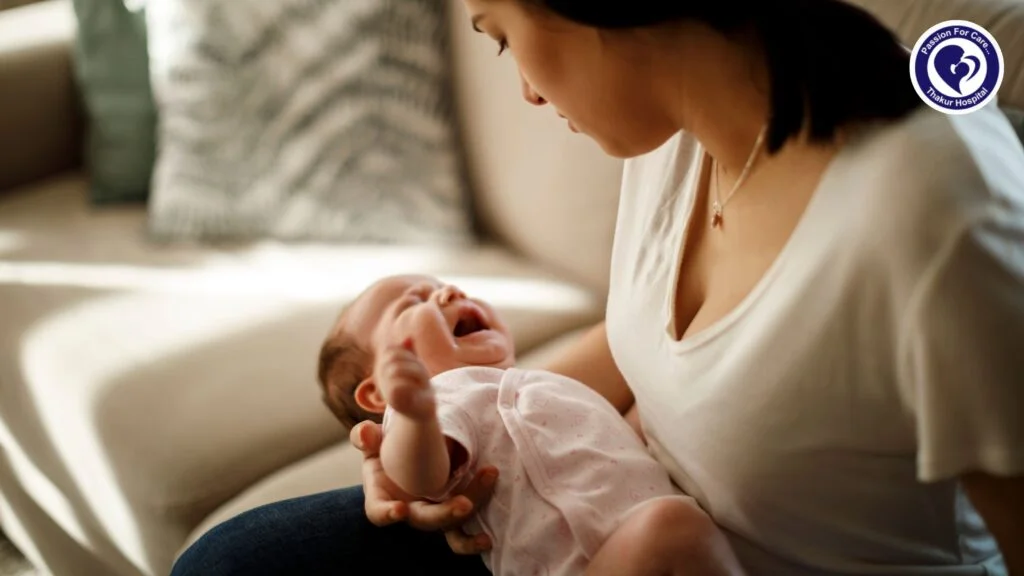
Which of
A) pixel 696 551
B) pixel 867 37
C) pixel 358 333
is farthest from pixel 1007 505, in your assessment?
pixel 358 333

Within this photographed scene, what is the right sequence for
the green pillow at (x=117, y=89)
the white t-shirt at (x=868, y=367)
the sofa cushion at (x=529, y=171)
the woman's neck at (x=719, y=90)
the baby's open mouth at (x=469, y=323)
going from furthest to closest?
the green pillow at (x=117, y=89) → the sofa cushion at (x=529, y=171) → the baby's open mouth at (x=469, y=323) → the woman's neck at (x=719, y=90) → the white t-shirt at (x=868, y=367)

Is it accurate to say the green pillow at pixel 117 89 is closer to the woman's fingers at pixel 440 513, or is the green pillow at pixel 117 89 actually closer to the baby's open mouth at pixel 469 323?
the baby's open mouth at pixel 469 323

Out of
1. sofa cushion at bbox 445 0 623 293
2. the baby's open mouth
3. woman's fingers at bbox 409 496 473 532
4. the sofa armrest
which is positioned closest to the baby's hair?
the baby's open mouth

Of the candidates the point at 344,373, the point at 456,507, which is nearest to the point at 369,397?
the point at 344,373

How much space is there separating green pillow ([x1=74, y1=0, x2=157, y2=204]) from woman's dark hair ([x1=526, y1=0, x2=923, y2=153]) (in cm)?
130

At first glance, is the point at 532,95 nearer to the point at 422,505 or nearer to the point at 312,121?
the point at 422,505


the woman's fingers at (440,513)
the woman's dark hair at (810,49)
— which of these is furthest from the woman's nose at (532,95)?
the woman's fingers at (440,513)

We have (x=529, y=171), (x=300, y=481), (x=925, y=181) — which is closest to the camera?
(x=925, y=181)

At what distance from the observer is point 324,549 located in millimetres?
1020

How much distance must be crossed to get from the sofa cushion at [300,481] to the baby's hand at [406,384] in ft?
1.37

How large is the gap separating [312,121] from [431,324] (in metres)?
0.69

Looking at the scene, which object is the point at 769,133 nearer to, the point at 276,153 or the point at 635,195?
the point at 635,195

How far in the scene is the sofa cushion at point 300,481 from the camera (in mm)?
1235

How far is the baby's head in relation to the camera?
1.16 m
